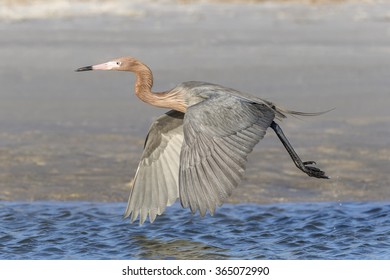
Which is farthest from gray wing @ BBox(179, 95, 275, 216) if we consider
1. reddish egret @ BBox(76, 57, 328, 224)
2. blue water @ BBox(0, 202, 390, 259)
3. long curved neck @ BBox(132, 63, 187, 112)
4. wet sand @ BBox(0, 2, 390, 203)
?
wet sand @ BBox(0, 2, 390, 203)

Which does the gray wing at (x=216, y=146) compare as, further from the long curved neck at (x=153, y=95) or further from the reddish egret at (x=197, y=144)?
the long curved neck at (x=153, y=95)

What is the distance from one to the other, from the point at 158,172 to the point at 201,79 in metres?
5.37

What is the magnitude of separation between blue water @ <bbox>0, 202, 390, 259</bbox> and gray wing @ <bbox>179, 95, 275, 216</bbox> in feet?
3.31

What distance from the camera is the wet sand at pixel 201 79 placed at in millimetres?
9938

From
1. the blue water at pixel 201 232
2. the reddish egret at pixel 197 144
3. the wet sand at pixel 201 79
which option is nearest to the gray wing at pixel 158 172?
the reddish egret at pixel 197 144

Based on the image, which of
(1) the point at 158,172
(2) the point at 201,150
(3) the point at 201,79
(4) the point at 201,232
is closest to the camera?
(2) the point at 201,150

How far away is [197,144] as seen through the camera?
7086 millimetres

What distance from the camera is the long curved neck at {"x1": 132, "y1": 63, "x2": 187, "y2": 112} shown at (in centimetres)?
828

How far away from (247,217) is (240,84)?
501 cm

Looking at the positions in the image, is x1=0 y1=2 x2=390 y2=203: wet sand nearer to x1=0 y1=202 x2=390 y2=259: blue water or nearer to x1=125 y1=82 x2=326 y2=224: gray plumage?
x1=0 y1=202 x2=390 y2=259: blue water

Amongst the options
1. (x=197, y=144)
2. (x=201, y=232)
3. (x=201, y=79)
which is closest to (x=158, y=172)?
(x=201, y=232)

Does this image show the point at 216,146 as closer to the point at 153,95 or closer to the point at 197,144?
the point at 197,144

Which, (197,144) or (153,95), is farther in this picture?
(153,95)

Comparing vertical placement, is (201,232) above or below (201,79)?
below
